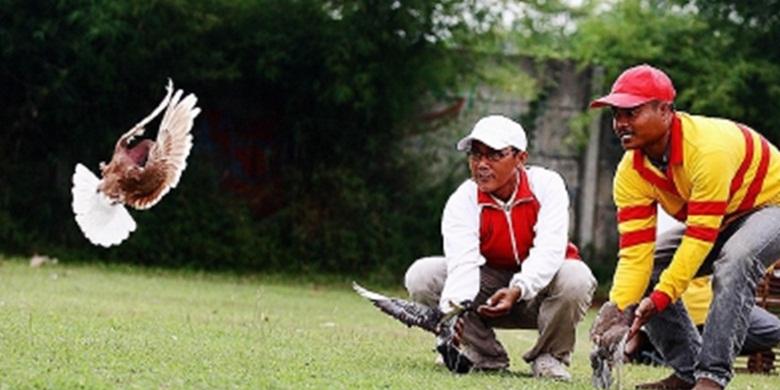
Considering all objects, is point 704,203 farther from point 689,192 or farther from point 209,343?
point 209,343

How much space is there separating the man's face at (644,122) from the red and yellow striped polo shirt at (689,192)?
0.06m

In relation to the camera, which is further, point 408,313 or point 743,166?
point 408,313

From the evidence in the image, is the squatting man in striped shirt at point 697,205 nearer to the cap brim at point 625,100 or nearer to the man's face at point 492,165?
the cap brim at point 625,100

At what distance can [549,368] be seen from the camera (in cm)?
780

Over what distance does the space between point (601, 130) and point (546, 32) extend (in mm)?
1622

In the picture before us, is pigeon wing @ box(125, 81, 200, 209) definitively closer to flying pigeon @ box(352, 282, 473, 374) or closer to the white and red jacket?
the white and red jacket

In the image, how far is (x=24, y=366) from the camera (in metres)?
6.42

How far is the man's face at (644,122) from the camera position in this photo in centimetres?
684

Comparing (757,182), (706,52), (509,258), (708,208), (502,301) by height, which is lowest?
(502,301)

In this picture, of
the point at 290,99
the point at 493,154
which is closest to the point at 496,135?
the point at 493,154

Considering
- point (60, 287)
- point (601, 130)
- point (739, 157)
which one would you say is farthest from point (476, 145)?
point (601, 130)

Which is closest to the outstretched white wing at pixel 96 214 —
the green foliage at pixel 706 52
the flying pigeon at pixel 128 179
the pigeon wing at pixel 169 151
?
the flying pigeon at pixel 128 179

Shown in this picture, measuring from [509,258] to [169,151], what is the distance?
4.87 m

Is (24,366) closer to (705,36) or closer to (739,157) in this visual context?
(739,157)
